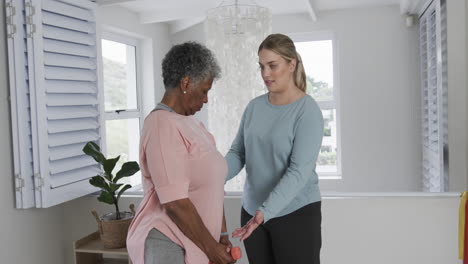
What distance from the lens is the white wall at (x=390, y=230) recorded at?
204cm

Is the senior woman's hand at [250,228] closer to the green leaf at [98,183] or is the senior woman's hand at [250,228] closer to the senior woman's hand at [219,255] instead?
the senior woman's hand at [219,255]

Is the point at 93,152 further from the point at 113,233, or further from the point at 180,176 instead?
the point at 180,176

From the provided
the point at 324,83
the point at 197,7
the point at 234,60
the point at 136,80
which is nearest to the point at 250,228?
the point at 234,60

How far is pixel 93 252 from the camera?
204 centimetres

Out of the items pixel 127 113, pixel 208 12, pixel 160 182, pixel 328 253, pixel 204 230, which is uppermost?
pixel 208 12

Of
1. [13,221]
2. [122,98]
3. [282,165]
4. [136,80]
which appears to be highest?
[136,80]

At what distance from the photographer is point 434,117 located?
2455 millimetres

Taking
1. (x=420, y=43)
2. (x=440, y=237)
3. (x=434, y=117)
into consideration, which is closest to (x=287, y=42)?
(x=440, y=237)

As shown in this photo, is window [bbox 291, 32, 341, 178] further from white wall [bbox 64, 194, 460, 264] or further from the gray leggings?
the gray leggings

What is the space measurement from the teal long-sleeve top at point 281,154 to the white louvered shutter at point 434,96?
1.16m

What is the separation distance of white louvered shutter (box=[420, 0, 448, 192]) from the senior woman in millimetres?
1491

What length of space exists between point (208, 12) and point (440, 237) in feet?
5.91

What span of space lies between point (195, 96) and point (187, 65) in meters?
0.08

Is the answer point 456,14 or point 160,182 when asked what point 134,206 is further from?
point 456,14
